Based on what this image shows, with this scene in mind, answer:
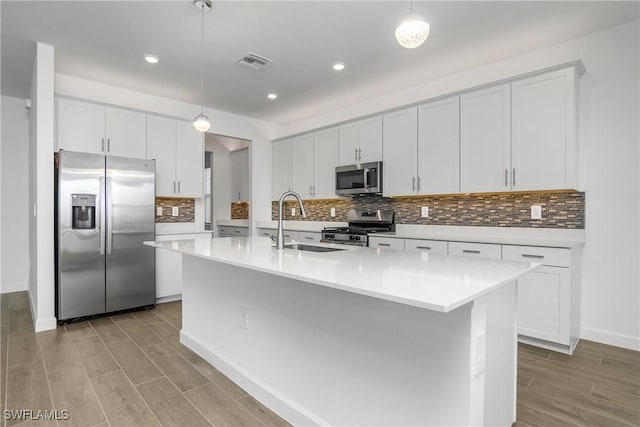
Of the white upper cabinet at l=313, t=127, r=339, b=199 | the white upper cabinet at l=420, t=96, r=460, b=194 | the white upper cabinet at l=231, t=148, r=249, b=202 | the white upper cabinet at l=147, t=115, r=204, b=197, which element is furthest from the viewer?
the white upper cabinet at l=231, t=148, r=249, b=202

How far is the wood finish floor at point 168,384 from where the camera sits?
1882 millimetres

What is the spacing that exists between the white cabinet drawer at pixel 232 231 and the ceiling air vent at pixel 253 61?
120 inches

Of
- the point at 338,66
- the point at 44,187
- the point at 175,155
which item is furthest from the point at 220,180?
the point at 338,66

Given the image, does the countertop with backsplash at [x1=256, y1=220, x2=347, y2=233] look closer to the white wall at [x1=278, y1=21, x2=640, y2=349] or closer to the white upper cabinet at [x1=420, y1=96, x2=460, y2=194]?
the white upper cabinet at [x1=420, y1=96, x2=460, y2=194]

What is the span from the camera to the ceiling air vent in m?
3.46

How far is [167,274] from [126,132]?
5.88 ft

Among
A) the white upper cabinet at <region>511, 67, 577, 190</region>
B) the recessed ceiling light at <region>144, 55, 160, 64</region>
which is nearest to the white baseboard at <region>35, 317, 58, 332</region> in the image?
the recessed ceiling light at <region>144, 55, 160, 64</region>

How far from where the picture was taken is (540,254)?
9.25 feet

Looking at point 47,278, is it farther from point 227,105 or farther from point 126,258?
point 227,105

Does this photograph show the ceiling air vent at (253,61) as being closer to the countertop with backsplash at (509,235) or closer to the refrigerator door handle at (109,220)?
the refrigerator door handle at (109,220)

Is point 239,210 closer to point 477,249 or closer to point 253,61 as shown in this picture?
point 253,61

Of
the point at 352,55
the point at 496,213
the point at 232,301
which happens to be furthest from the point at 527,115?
the point at 232,301

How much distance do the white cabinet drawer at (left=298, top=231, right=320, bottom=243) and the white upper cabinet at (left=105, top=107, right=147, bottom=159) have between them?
236 cm

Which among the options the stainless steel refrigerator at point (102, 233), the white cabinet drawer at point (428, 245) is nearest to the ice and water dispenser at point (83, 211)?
the stainless steel refrigerator at point (102, 233)
